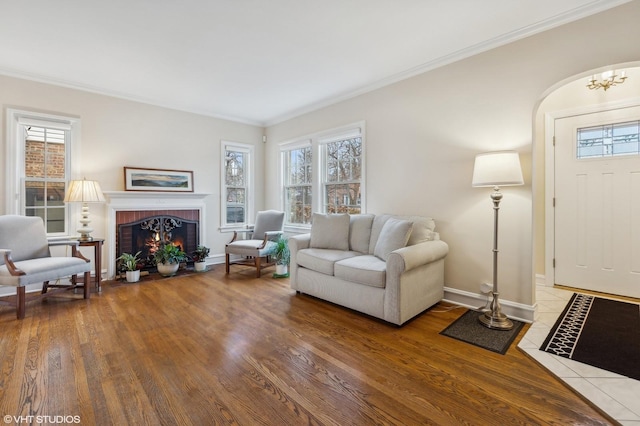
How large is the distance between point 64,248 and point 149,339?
2547mm

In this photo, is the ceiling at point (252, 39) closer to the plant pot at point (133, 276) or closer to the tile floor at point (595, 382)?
the plant pot at point (133, 276)

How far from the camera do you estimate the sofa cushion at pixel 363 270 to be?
263 centimetres

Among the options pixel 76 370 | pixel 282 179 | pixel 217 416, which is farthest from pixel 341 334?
pixel 282 179

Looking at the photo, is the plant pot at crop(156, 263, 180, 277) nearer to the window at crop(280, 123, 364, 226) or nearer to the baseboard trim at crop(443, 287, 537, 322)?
the window at crop(280, 123, 364, 226)

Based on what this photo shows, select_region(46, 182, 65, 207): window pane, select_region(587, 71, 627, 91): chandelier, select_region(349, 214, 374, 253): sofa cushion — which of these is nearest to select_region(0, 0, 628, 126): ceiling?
select_region(587, 71, 627, 91): chandelier

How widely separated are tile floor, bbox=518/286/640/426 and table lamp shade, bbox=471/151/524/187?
126cm

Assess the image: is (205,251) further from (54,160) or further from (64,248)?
(54,160)

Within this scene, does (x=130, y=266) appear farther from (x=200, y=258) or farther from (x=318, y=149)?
(x=318, y=149)

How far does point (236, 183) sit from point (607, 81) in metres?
5.22

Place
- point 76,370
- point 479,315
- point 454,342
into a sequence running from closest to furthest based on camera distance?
point 76,370 < point 454,342 < point 479,315

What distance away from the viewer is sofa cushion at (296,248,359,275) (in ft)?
10.2

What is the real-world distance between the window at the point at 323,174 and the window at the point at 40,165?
310 centimetres

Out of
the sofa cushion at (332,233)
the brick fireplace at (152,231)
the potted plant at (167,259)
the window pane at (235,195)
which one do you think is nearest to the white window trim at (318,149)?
the sofa cushion at (332,233)

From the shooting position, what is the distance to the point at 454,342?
232 centimetres
